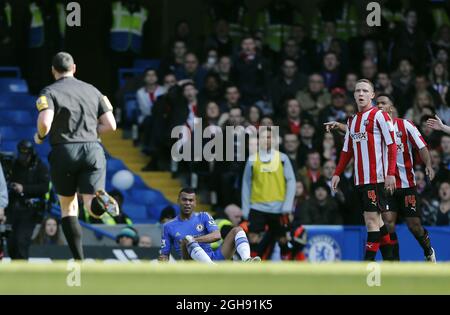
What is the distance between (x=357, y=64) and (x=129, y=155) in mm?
3485

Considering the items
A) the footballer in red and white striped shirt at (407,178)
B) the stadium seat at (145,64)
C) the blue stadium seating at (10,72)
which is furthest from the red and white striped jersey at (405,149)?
the blue stadium seating at (10,72)

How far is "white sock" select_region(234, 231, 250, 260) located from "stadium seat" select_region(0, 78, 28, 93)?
8587 mm

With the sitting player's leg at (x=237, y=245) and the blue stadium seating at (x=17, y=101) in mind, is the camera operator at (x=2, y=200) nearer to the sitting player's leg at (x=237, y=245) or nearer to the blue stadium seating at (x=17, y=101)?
the sitting player's leg at (x=237, y=245)

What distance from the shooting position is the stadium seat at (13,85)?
22.0 m

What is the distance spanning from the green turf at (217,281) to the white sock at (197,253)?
3040 mm

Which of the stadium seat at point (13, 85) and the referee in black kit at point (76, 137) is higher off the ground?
the referee in black kit at point (76, 137)

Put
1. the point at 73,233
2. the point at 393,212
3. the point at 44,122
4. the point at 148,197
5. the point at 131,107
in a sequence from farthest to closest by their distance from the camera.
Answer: the point at 131,107 → the point at 148,197 → the point at 393,212 → the point at 73,233 → the point at 44,122

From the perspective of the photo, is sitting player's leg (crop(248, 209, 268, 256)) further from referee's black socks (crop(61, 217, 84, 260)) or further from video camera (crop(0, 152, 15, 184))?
referee's black socks (crop(61, 217, 84, 260))

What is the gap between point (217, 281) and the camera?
10.5 meters

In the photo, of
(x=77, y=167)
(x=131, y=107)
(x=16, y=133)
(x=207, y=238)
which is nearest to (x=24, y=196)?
(x=16, y=133)

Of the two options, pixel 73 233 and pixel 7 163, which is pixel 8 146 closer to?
pixel 7 163

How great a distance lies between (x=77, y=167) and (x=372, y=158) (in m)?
2.90

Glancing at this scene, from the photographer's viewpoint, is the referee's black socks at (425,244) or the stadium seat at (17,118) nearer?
the referee's black socks at (425,244)
